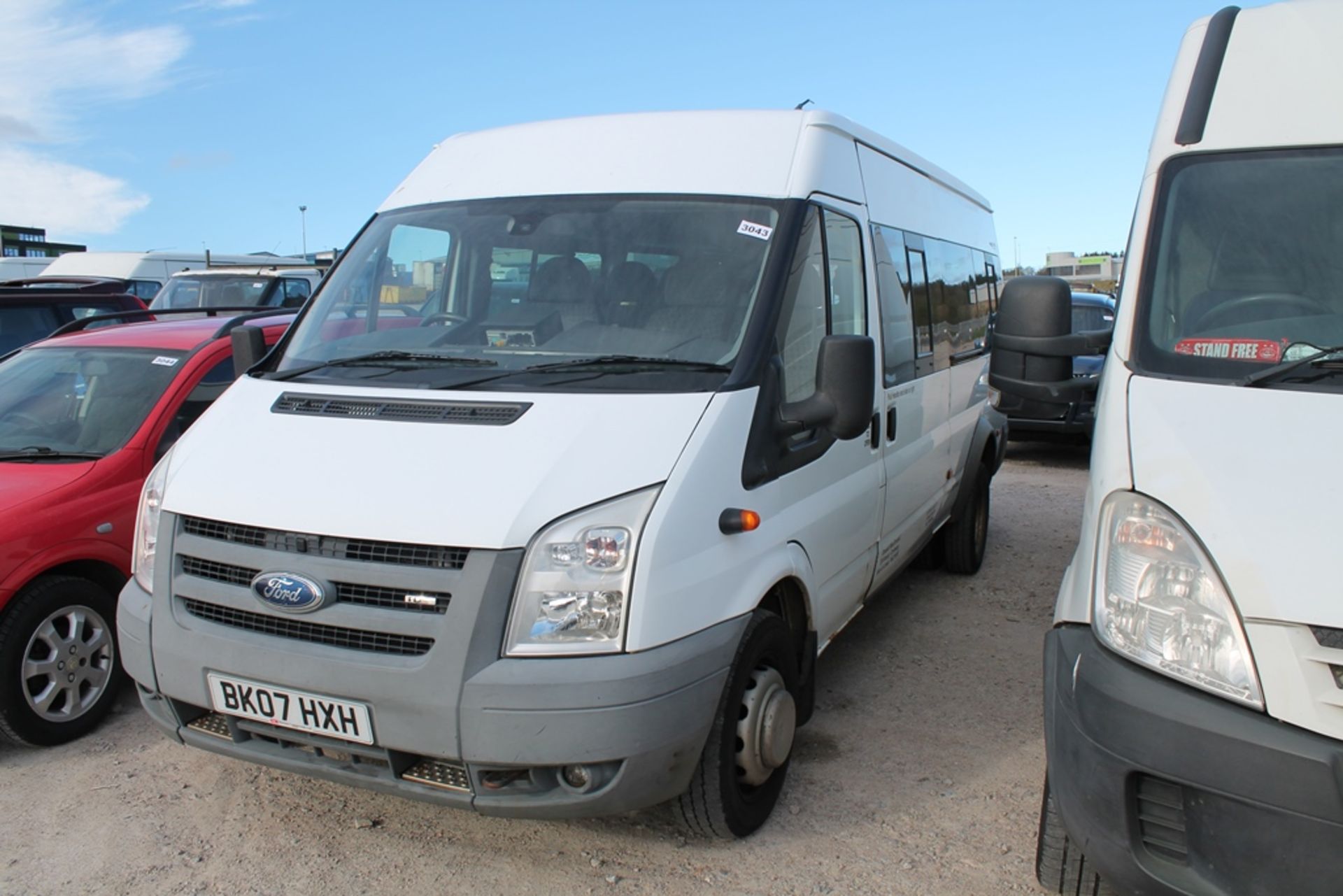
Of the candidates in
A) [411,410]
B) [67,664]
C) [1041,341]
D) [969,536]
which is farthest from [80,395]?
Answer: [969,536]

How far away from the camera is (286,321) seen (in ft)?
20.4

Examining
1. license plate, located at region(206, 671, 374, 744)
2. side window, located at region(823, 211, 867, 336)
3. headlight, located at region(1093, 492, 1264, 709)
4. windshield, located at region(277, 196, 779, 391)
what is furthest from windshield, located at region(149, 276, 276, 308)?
headlight, located at region(1093, 492, 1264, 709)

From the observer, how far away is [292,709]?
2.94 meters

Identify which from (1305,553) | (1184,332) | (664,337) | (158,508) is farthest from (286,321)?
(1305,553)

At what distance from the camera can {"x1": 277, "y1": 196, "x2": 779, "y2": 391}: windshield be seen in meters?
3.46

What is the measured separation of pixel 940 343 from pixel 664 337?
8.67 feet

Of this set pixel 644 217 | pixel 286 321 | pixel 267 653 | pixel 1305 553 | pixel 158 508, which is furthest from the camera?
pixel 286 321

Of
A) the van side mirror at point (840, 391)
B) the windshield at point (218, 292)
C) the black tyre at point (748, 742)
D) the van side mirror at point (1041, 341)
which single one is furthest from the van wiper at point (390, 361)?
the windshield at point (218, 292)

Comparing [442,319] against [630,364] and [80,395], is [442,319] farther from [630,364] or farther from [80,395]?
[80,395]

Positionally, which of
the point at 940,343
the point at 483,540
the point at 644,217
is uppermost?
the point at 644,217

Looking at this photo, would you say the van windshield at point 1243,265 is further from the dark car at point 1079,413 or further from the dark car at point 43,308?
the dark car at point 1079,413

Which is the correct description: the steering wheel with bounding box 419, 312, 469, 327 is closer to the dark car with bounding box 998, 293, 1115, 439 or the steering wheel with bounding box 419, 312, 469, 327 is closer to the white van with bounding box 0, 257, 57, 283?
the dark car with bounding box 998, 293, 1115, 439

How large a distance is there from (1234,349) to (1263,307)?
0.20m

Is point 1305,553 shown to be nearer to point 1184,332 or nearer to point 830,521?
point 1184,332
